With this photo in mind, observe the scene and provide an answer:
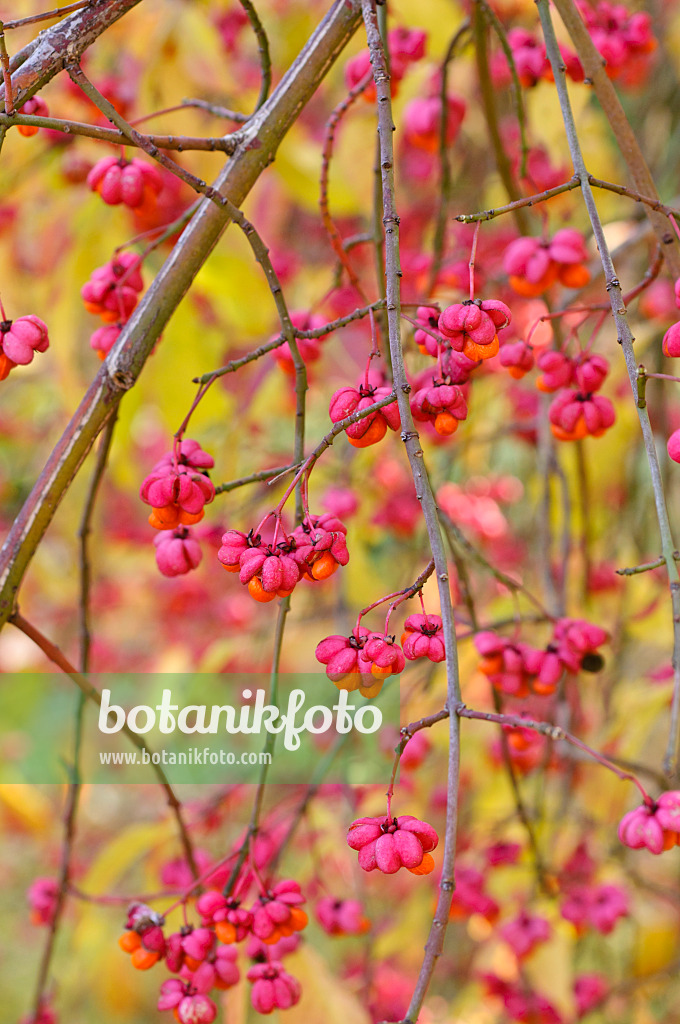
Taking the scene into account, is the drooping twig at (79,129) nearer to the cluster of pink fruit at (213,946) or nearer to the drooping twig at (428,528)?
the drooping twig at (428,528)

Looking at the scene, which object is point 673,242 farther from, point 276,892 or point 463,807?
point 463,807

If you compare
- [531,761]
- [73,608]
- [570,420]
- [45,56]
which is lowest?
[531,761]

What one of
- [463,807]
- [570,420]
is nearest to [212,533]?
[570,420]

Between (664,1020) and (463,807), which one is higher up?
(463,807)

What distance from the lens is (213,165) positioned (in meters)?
1.21

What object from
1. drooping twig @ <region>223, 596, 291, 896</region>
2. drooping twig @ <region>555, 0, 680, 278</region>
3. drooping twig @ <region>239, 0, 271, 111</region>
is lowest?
drooping twig @ <region>223, 596, 291, 896</region>

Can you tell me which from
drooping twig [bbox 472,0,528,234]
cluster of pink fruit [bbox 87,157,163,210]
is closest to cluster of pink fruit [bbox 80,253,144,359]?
cluster of pink fruit [bbox 87,157,163,210]

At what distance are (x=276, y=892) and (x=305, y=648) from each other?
125cm

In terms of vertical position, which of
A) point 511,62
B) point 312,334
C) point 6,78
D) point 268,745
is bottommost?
point 268,745

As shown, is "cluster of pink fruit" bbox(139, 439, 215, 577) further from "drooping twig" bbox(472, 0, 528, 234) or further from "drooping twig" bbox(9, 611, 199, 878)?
"drooping twig" bbox(472, 0, 528, 234)

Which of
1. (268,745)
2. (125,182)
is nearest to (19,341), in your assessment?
(125,182)

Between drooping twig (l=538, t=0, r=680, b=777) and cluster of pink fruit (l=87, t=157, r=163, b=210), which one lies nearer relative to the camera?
drooping twig (l=538, t=0, r=680, b=777)

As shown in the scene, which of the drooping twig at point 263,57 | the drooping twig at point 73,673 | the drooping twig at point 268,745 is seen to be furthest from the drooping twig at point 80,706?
the drooping twig at point 263,57

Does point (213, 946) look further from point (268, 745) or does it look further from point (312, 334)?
point (312, 334)
